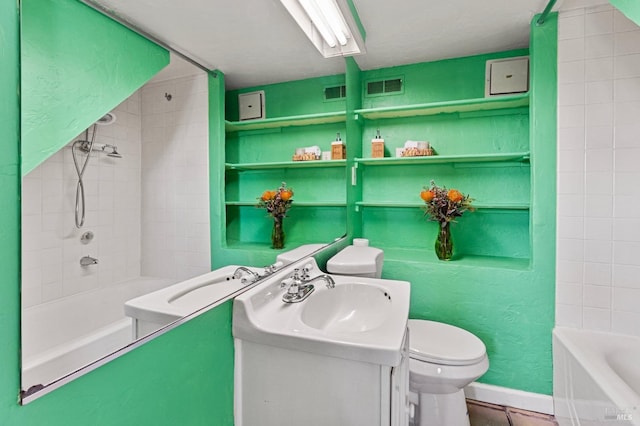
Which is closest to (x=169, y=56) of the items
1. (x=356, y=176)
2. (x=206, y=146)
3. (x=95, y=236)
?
(x=206, y=146)

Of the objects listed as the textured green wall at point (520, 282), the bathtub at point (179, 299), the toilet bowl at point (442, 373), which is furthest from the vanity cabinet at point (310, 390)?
the textured green wall at point (520, 282)

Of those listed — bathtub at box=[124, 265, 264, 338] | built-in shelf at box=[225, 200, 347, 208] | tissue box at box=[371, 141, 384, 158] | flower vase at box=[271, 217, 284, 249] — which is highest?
tissue box at box=[371, 141, 384, 158]

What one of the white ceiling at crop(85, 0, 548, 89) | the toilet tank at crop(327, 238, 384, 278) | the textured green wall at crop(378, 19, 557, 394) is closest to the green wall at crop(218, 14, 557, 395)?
the textured green wall at crop(378, 19, 557, 394)

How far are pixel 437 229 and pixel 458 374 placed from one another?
1.04 m

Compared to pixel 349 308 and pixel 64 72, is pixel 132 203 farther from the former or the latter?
pixel 349 308

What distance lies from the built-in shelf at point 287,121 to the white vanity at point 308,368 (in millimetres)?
612

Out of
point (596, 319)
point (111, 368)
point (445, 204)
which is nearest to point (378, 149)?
point (445, 204)

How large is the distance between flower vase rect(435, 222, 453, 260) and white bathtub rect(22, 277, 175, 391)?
5.94 feet

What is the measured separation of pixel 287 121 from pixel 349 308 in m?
0.95

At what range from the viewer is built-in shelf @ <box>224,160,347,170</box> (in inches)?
45.5

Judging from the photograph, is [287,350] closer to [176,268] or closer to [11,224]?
[176,268]

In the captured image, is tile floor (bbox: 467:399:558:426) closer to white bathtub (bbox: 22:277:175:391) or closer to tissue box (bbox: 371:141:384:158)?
tissue box (bbox: 371:141:384:158)

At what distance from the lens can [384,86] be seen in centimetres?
227

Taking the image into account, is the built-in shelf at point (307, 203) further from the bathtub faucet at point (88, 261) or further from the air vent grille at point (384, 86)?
the air vent grille at point (384, 86)
